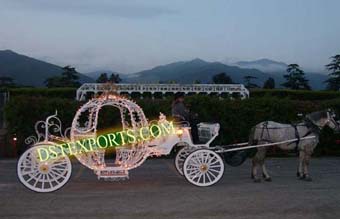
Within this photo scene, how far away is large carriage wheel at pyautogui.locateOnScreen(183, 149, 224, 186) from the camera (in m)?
11.8

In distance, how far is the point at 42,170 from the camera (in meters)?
11.1

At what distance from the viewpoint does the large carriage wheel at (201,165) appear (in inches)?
465

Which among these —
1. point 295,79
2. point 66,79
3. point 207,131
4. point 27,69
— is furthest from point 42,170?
point 27,69

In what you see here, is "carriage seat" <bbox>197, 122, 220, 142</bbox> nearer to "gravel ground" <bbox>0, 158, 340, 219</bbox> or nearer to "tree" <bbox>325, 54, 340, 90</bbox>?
"gravel ground" <bbox>0, 158, 340, 219</bbox>

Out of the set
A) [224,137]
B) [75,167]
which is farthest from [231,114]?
[75,167]

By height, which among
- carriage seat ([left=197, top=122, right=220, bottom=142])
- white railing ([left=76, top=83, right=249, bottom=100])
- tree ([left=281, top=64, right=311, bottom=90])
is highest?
tree ([left=281, top=64, right=311, bottom=90])

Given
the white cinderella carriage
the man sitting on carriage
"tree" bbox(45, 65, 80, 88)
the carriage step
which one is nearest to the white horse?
the white cinderella carriage

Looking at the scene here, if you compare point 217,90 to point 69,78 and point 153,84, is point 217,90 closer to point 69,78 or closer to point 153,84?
point 153,84

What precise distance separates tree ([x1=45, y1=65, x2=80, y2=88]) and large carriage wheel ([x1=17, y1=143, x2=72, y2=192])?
39620mm

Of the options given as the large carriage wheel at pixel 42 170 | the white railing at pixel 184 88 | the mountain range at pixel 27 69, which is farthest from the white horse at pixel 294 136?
the mountain range at pixel 27 69

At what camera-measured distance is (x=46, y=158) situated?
36.1ft

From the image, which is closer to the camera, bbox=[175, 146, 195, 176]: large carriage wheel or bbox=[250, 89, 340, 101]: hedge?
bbox=[175, 146, 195, 176]: large carriage wheel

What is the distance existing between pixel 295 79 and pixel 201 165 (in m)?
46.2

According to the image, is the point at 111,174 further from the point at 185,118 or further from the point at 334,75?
the point at 334,75
